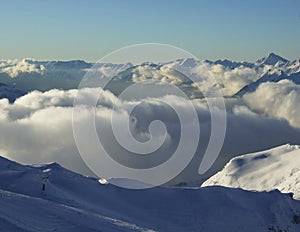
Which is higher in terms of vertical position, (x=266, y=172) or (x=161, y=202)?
(x=266, y=172)

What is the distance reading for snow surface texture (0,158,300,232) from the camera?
44.7 metres

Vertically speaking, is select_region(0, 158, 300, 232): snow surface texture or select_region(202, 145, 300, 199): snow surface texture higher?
select_region(202, 145, 300, 199): snow surface texture

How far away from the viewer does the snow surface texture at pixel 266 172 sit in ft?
333

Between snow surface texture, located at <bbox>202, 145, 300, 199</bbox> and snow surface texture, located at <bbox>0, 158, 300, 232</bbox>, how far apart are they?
35.7 metres

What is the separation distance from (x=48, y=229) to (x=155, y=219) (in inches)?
916

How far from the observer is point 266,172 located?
114 metres

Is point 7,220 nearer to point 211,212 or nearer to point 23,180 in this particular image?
point 23,180

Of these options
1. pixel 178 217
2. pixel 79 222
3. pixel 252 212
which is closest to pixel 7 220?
pixel 79 222

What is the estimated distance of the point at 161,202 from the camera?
52438mm

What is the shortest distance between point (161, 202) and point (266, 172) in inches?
2674

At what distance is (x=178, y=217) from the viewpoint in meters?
48.4

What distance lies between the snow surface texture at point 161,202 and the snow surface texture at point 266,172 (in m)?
35.7

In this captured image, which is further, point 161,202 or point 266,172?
point 266,172

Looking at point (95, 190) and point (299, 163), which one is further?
point (299, 163)
